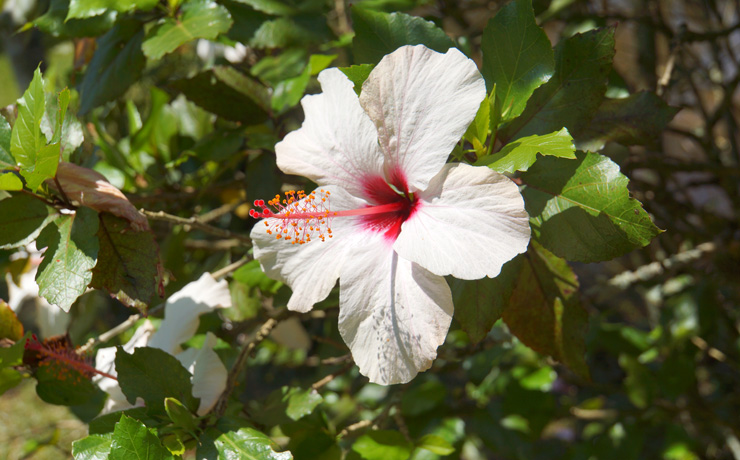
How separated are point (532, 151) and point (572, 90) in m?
0.27

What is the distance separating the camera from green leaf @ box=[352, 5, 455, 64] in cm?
94

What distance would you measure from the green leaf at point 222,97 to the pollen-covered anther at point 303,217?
0.47 m

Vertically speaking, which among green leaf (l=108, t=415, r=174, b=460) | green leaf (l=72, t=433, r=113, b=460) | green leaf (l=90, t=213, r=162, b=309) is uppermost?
green leaf (l=90, t=213, r=162, b=309)

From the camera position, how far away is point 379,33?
96 cm

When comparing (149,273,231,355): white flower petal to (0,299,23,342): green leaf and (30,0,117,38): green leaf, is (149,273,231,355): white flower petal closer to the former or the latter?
(0,299,23,342): green leaf

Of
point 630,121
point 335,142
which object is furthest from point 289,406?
point 630,121

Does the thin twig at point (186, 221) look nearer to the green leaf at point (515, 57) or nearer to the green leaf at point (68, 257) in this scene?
the green leaf at point (68, 257)

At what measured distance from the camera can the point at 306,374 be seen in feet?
8.97

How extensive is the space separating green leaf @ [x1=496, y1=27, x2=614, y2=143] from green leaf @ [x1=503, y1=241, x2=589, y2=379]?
8.1 inches

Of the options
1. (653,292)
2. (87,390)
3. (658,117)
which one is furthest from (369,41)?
(653,292)

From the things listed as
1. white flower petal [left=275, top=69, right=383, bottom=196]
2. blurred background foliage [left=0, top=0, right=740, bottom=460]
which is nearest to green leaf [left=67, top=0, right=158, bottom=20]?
blurred background foliage [left=0, top=0, right=740, bottom=460]

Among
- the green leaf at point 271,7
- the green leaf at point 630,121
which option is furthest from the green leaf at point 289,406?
the green leaf at point 271,7

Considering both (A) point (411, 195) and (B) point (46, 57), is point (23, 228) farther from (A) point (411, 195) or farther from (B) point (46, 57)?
(B) point (46, 57)

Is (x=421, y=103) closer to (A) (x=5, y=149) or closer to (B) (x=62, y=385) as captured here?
(A) (x=5, y=149)
